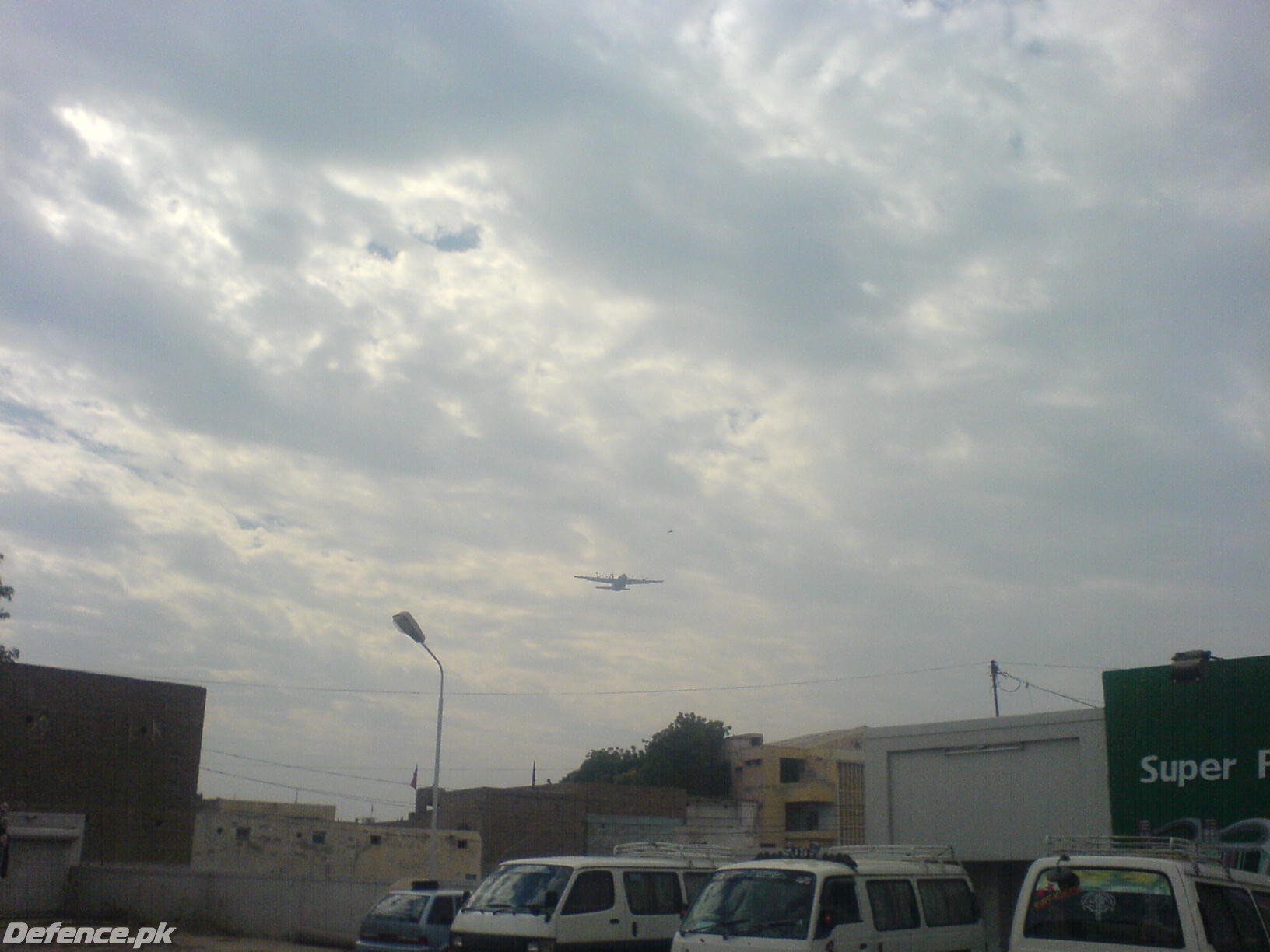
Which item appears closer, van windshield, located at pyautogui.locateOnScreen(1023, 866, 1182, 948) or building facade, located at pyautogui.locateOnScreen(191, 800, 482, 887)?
van windshield, located at pyautogui.locateOnScreen(1023, 866, 1182, 948)

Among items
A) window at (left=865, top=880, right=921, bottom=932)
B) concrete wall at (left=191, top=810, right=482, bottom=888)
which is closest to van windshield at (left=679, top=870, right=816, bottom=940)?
window at (left=865, top=880, right=921, bottom=932)

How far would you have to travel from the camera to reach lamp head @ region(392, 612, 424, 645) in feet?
84.3

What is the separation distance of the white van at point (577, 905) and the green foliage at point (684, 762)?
56729 mm

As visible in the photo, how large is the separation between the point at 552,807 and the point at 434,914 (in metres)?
39.4

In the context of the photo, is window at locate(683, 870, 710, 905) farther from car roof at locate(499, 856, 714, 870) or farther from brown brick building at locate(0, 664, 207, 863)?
brown brick building at locate(0, 664, 207, 863)

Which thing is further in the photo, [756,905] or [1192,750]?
[1192,750]

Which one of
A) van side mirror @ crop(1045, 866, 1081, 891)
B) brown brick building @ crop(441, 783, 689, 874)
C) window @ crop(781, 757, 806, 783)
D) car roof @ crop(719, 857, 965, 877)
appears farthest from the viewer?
window @ crop(781, 757, 806, 783)

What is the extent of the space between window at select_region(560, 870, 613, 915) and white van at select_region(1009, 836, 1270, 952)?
19.3 feet

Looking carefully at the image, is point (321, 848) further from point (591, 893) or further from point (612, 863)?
point (591, 893)

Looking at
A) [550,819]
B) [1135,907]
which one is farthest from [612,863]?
[550,819]

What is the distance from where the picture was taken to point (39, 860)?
33.3 metres

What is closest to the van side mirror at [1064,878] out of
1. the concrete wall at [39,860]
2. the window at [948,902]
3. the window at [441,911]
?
the window at [948,902]

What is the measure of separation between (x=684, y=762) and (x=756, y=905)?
62.5m

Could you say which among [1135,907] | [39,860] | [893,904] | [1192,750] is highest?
[1192,750]
